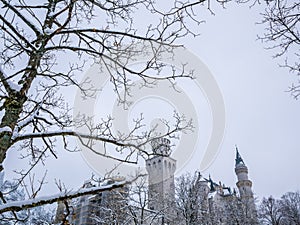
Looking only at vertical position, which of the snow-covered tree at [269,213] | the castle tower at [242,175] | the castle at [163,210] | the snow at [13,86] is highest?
the castle tower at [242,175]

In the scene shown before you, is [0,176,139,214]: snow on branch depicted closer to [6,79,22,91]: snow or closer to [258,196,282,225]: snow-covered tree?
[6,79,22,91]: snow

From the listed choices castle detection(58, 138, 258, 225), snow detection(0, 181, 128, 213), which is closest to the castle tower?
castle detection(58, 138, 258, 225)

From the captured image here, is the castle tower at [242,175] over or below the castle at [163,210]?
over

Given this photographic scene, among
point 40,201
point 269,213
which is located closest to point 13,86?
point 40,201

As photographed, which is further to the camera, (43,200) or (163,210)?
(163,210)

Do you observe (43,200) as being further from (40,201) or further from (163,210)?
(163,210)

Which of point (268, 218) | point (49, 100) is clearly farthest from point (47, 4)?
point (268, 218)

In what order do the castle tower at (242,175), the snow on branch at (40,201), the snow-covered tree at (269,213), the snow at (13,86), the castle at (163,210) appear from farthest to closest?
the castle tower at (242,175) < the snow-covered tree at (269,213) < the castle at (163,210) < the snow at (13,86) < the snow on branch at (40,201)

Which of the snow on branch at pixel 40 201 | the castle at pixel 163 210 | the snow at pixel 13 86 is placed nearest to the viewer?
the snow on branch at pixel 40 201

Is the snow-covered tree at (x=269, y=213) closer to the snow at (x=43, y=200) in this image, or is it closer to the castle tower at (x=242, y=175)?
the castle tower at (x=242, y=175)

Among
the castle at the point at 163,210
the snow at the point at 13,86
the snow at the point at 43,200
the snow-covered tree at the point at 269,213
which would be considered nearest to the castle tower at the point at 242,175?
the snow-covered tree at the point at 269,213

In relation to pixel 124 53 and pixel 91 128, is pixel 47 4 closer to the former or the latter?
pixel 124 53

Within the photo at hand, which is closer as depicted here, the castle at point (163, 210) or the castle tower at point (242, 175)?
the castle at point (163, 210)

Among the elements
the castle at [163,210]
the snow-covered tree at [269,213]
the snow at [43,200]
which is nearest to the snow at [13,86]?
the snow at [43,200]
